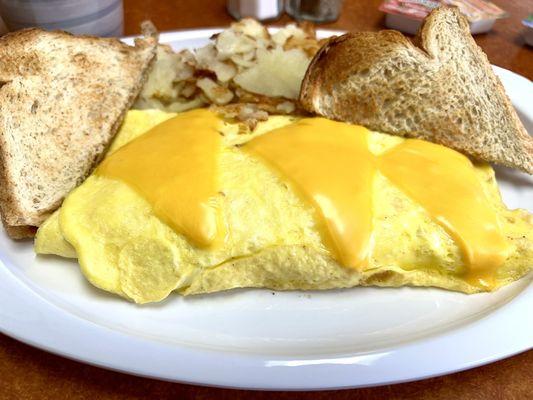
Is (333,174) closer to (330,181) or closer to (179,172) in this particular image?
(330,181)

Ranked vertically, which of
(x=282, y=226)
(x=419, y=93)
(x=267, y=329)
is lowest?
(x=267, y=329)

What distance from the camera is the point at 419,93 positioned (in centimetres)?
158

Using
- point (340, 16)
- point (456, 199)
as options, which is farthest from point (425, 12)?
point (456, 199)

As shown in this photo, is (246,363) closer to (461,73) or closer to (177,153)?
(177,153)

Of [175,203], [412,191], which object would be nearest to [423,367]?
[412,191]

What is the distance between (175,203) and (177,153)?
0.17 m

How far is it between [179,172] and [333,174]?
389mm

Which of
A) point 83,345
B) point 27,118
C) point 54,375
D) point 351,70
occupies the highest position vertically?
point 351,70

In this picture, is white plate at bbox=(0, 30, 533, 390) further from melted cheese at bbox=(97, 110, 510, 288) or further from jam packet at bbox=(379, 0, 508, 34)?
jam packet at bbox=(379, 0, 508, 34)

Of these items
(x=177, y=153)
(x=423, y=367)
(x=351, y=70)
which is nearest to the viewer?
(x=423, y=367)

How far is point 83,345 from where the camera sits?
1.07 m

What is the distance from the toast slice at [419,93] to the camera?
1560mm

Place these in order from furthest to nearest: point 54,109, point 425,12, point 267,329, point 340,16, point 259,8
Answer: point 340,16
point 259,8
point 425,12
point 54,109
point 267,329

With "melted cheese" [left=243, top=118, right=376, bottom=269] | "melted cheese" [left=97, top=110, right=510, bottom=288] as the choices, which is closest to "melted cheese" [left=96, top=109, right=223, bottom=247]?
"melted cheese" [left=97, top=110, right=510, bottom=288]
